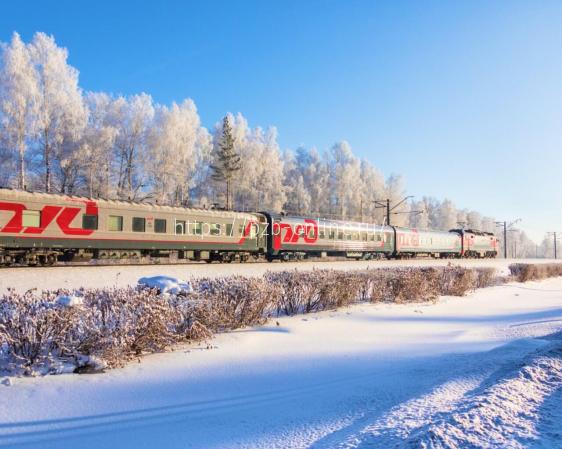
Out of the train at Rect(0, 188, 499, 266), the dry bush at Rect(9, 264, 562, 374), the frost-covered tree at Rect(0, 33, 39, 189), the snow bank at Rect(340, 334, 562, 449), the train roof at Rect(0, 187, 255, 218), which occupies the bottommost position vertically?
the snow bank at Rect(340, 334, 562, 449)

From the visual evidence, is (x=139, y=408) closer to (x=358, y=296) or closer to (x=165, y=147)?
(x=358, y=296)

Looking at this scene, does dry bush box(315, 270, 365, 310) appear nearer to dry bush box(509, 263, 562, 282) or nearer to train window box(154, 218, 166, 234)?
train window box(154, 218, 166, 234)

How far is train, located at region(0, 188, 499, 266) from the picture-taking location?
16141 mm

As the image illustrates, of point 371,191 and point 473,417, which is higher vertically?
point 371,191

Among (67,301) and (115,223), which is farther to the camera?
(115,223)

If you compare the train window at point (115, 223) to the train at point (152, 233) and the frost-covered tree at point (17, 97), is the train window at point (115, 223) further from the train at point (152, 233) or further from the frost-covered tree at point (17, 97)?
the frost-covered tree at point (17, 97)

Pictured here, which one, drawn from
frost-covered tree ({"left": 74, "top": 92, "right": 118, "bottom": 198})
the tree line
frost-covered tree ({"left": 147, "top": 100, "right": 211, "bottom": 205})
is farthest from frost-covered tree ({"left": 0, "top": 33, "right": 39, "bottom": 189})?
frost-covered tree ({"left": 147, "top": 100, "right": 211, "bottom": 205})

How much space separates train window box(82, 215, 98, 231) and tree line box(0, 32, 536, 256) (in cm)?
1051

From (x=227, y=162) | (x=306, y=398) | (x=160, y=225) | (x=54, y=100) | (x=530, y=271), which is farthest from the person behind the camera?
(x=227, y=162)

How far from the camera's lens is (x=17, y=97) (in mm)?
34281

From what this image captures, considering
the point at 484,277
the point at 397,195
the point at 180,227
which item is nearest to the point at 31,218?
the point at 180,227

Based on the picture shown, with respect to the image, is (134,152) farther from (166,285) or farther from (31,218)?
(166,285)

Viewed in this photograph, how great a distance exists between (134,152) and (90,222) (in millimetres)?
30141

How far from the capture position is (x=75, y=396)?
4297mm
